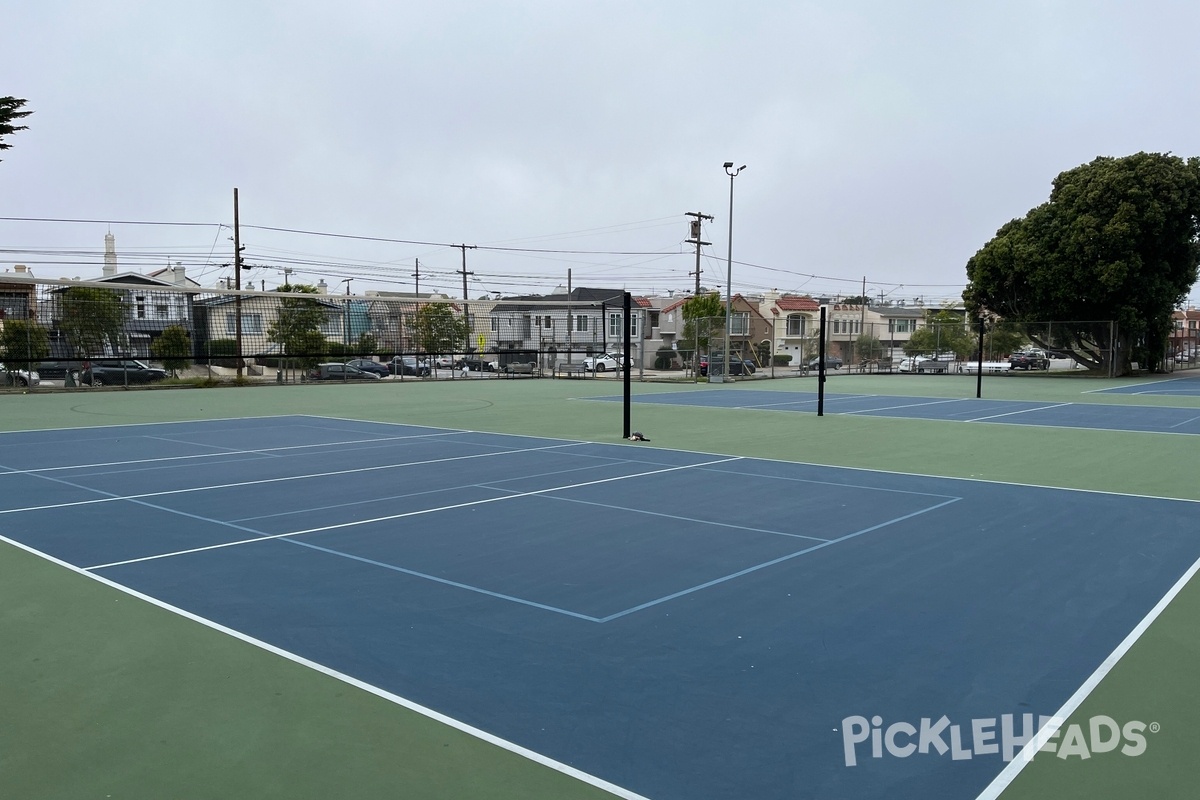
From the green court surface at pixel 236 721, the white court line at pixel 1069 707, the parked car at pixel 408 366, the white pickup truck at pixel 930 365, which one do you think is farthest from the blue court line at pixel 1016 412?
the white pickup truck at pixel 930 365

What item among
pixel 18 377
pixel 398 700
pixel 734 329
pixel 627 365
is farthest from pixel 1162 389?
pixel 734 329

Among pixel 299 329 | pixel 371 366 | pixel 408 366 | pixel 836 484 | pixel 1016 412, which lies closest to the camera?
pixel 836 484

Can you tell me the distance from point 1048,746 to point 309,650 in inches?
147

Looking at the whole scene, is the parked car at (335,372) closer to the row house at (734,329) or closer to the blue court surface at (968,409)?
the blue court surface at (968,409)

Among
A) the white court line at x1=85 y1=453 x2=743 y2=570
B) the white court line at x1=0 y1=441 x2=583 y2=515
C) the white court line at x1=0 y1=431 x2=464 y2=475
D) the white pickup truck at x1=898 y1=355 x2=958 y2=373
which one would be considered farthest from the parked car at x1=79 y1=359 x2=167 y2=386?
the white pickup truck at x1=898 y1=355 x2=958 y2=373

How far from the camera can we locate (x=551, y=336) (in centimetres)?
4134

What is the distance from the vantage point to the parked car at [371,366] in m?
36.6

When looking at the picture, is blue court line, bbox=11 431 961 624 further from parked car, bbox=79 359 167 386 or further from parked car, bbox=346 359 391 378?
parked car, bbox=346 359 391 378

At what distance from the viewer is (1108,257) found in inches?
1564

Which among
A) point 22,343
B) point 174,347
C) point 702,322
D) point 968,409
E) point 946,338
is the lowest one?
point 968,409

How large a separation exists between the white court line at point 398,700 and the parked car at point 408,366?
31.2 m

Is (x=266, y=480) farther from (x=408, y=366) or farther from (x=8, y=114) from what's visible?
(x=408, y=366)

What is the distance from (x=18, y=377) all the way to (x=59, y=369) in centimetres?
121

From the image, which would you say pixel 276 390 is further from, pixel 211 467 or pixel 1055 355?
pixel 1055 355
